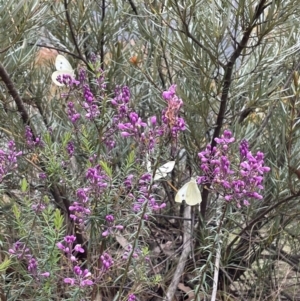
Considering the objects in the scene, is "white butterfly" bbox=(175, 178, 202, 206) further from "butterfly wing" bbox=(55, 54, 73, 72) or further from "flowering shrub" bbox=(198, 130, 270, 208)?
"butterfly wing" bbox=(55, 54, 73, 72)

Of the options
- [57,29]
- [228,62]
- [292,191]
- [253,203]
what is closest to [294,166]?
[292,191]

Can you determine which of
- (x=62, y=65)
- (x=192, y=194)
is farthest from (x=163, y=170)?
(x=62, y=65)

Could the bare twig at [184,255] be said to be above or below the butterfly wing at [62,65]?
below

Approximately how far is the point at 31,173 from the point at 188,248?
0.47m

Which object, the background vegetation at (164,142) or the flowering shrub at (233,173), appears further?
the background vegetation at (164,142)

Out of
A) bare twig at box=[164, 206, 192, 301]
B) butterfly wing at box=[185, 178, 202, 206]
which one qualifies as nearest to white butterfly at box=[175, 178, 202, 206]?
butterfly wing at box=[185, 178, 202, 206]

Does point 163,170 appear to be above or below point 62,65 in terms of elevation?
below

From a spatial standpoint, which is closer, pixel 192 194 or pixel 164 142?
pixel 164 142

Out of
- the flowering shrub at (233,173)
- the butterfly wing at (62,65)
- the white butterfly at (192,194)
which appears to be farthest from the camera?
the butterfly wing at (62,65)

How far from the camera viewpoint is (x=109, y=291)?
4.37 feet

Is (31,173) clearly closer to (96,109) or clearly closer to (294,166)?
(96,109)

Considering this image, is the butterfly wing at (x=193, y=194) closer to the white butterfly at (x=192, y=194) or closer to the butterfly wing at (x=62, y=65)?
the white butterfly at (x=192, y=194)

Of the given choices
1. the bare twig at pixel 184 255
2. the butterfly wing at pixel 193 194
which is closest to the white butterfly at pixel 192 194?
the butterfly wing at pixel 193 194

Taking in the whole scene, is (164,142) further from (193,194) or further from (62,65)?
(62,65)
